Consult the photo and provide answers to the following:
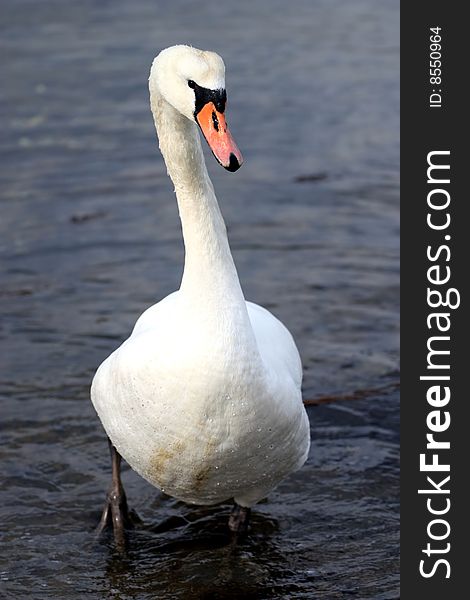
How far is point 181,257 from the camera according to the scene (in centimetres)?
948

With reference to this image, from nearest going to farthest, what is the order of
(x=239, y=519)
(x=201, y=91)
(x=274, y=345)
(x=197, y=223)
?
(x=201, y=91), (x=197, y=223), (x=274, y=345), (x=239, y=519)

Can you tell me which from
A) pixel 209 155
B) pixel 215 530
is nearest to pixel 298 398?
pixel 215 530

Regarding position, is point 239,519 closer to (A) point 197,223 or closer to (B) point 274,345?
(B) point 274,345

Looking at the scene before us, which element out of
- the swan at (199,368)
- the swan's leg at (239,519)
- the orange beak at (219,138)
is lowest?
the swan's leg at (239,519)

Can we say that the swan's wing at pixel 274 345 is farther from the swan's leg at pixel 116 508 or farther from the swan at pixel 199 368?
the swan's leg at pixel 116 508

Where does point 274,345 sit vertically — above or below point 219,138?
below

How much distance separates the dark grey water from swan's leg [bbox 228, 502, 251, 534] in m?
0.08

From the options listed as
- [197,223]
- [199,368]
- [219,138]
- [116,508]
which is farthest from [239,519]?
[219,138]

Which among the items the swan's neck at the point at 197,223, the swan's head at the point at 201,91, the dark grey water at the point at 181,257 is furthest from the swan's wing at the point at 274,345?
the swan's head at the point at 201,91

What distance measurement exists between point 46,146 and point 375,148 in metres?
3.37

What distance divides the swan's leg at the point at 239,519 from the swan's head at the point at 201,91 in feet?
6.92

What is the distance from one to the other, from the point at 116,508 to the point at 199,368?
1.52m

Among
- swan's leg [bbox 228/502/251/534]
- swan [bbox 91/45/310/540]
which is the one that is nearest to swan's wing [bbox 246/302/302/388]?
swan [bbox 91/45/310/540]

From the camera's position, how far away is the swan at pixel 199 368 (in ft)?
15.3
